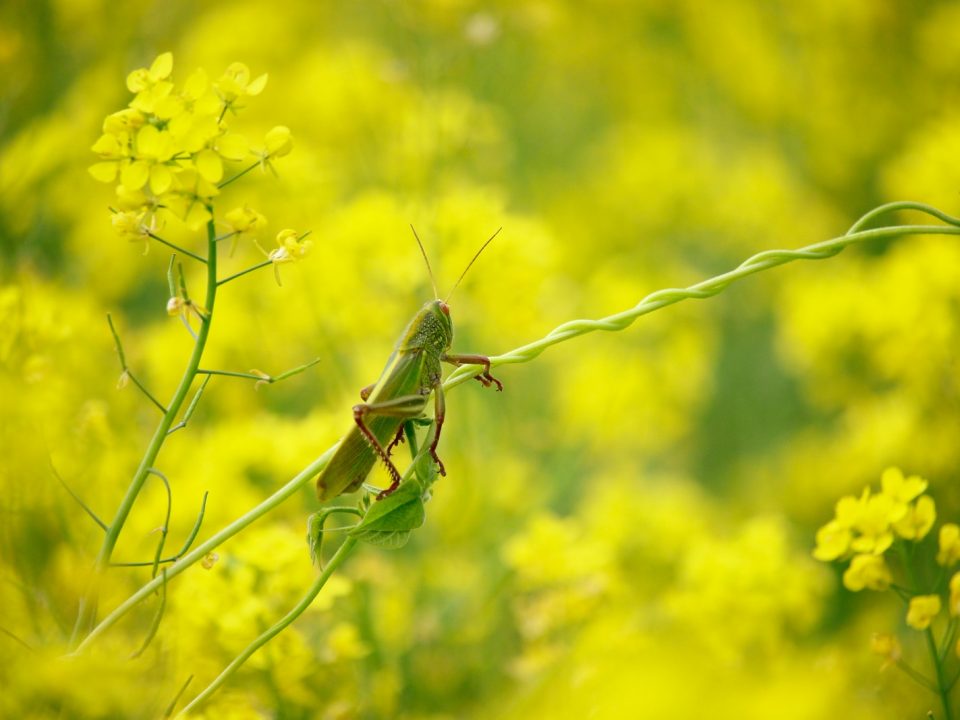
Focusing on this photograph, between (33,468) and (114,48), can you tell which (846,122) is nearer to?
(114,48)

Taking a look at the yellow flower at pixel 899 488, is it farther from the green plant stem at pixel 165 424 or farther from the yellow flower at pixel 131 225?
the yellow flower at pixel 131 225

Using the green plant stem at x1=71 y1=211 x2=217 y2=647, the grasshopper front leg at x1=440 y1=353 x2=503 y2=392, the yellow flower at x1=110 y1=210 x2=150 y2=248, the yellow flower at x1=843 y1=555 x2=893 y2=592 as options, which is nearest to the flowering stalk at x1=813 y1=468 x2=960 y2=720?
the yellow flower at x1=843 y1=555 x2=893 y2=592

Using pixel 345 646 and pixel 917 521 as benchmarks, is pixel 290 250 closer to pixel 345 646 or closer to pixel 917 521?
pixel 345 646

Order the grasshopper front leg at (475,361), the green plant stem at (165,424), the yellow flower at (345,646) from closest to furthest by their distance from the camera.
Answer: the green plant stem at (165,424) → the grasshopper front leg at (475,361) → the yellow flower at (345,646)

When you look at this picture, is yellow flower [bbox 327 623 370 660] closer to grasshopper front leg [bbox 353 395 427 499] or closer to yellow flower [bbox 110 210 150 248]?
grasshopper front leg [bbox 353 395 427 499]

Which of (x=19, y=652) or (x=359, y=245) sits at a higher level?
(x=359, y=245)

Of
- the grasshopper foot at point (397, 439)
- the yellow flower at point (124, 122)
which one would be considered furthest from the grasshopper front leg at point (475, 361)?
the yellow flower at point (124, 122)

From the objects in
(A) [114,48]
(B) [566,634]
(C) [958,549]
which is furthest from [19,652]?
(A) [114,48]
